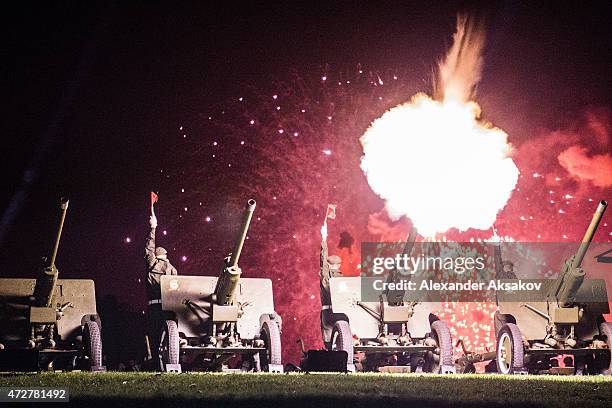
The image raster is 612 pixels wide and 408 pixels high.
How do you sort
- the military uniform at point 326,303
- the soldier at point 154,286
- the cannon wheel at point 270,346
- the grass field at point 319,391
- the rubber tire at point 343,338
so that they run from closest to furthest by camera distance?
1. the grass field at point 319,391
2. the cannon wheel at point 270,346
3. the rubber tire at point 343,338
4. the soldier at point 154,286
5. the military uniform at point 326,303

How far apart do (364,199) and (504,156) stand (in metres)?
4.75

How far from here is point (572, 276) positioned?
18656 millimetres

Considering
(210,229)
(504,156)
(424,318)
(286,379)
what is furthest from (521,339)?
(210,229)

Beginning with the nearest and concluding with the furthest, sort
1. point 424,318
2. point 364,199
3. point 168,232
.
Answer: point 424,318
point 168,232
point 364,199

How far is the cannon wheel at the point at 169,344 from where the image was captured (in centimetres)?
1720

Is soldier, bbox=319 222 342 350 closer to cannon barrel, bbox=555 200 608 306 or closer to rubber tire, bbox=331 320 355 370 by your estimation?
rubber tire, bbox=331 320 355 370

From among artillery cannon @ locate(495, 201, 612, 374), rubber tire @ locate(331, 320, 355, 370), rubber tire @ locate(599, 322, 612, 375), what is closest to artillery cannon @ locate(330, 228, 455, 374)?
A: rubber tire @ locate(331, 320, 355, 370)

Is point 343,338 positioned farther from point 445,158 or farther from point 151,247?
point 445,158

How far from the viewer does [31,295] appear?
18.6 meters

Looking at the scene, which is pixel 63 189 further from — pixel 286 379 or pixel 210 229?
pixel 286 379

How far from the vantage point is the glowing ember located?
2417cm

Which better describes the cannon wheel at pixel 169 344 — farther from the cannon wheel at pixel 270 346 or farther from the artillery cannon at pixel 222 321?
the cannon wheel at pixel 270 346

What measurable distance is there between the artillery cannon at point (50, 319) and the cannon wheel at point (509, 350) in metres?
7.60

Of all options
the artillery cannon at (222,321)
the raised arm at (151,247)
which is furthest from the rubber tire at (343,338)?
the raised arm at (151,247)
